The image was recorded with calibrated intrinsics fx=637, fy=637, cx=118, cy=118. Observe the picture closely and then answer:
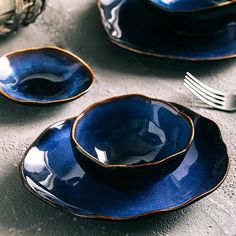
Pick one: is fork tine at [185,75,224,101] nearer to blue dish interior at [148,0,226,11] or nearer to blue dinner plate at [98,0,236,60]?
blue dinner plate at [98,0,236,60]

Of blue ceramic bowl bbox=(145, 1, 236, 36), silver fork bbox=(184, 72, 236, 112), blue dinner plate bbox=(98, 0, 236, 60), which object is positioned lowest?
silver fork bbox=(184, 72, 236, 112)

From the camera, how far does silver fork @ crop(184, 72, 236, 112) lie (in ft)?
2.44

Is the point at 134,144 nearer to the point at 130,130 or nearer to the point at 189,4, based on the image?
the point at 130,130

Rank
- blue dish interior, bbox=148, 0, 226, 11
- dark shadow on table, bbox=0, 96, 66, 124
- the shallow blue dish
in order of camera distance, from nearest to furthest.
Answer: the shallow blue dish → dark shadow on table, bbox=0, 96, 66, 124 → blue dish interior, bbox=148, 0, 226, 11

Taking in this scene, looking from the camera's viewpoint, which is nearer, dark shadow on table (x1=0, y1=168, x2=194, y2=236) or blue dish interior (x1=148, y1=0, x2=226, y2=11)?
dark shadow on table (x1=0, y1=168, x2=194, y2=236)

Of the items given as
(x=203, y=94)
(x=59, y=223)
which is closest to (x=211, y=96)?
(x=203, y=94)

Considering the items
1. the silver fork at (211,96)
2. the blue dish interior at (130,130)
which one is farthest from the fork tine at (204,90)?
the blue dish interior at (130,130)

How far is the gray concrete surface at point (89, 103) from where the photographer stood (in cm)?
60

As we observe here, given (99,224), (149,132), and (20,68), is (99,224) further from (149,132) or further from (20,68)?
(20,68)

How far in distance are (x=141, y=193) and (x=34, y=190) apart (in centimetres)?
10

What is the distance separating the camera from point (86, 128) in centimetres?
65

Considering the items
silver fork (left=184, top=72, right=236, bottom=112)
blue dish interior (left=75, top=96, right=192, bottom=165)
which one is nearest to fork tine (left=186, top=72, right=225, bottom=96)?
silver fork (left=184, top=72, right=236, bottom=112)

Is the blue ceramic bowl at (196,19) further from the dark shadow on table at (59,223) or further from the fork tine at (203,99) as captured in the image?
the dark shadow on table at (59,223)

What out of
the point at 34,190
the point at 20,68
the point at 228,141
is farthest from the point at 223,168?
the point at 20,68
